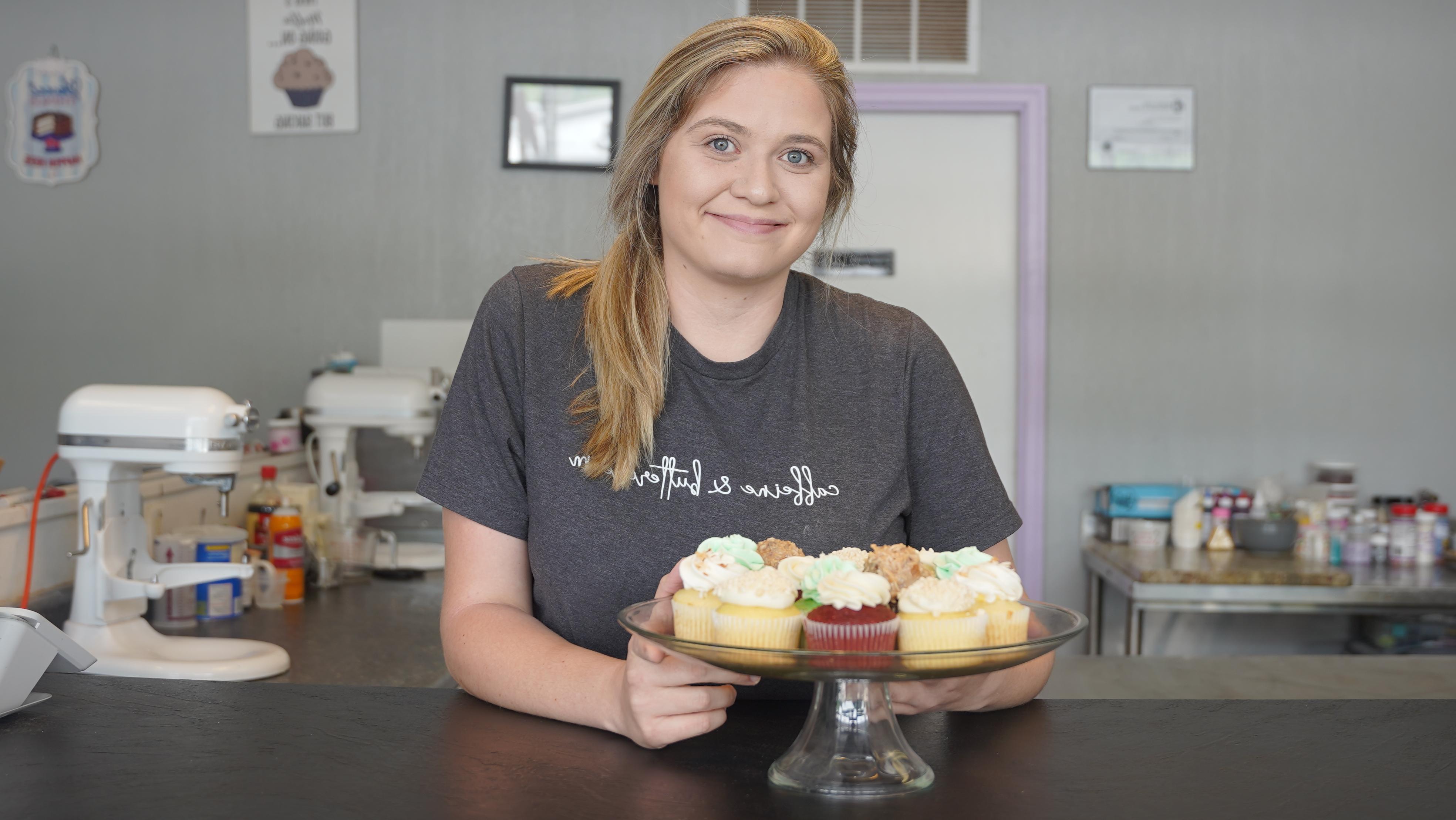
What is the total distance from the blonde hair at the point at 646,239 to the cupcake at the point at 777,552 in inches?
10.0

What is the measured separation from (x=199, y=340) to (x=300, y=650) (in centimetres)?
192

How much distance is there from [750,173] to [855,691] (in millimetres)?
507

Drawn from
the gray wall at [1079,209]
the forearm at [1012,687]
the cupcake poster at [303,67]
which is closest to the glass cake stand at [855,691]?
the forearm at [1012,687]

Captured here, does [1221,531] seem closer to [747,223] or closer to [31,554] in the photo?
[747,223]

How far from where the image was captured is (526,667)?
38.1 inches

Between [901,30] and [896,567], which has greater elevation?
[901,30]

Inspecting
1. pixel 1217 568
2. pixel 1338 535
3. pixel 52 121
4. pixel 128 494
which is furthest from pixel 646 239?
pixel 52 121

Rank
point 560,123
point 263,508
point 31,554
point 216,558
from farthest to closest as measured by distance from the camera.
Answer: point 560,123 < point 263,508 < point 216,558 < point 31,554

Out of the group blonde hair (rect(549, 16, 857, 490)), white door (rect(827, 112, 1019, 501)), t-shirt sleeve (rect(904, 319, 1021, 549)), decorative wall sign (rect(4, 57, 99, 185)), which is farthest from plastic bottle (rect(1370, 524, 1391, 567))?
decorative wall sign (rect(4, 57, 99, 185))

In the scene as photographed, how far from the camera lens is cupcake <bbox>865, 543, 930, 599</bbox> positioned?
0.83 metres

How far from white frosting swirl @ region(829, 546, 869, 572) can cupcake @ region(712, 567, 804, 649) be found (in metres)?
0.05

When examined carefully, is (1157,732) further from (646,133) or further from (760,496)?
(646,133)

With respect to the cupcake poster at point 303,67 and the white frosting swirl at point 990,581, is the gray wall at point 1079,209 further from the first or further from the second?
the white frosting swirl at point 990,581

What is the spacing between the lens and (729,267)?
3.60 feet
